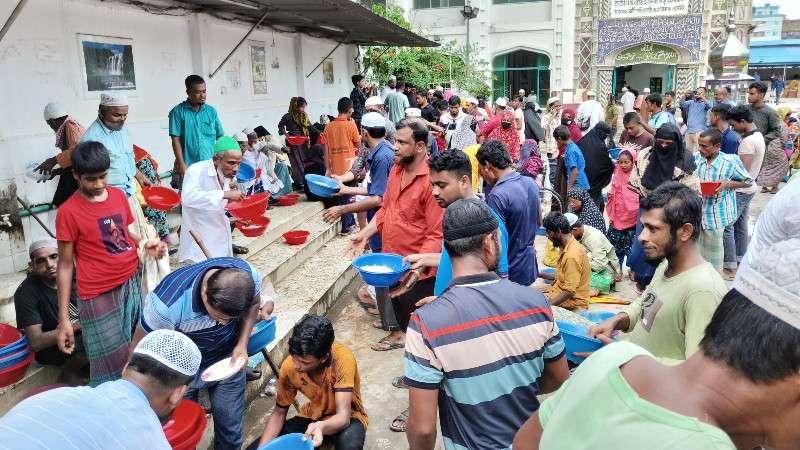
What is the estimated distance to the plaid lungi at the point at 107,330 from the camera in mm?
2982

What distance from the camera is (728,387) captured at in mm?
870

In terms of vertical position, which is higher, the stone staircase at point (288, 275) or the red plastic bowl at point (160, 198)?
the red plastic bowl at point (160, 198)

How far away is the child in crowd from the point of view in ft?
17.9

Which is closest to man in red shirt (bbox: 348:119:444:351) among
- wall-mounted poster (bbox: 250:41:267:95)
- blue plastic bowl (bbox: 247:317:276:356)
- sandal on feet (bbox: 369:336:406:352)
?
blue plastic bowl (bbox: 247:317:276:356)

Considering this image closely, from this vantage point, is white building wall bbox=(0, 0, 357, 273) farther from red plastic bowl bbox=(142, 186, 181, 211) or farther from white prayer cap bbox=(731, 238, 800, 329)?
white prayer cap bbox=(731, 238, 800, 329)

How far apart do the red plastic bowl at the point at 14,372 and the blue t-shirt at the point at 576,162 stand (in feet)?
18.0

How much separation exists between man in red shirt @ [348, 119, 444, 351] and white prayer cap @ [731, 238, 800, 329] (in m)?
2.45

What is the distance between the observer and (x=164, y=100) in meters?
6.16

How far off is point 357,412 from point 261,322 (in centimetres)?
75

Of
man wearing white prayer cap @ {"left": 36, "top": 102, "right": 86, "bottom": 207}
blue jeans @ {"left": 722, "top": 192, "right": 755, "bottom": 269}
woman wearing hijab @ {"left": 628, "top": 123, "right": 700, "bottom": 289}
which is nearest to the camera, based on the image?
man wearing white prayer cap @ {"left": 36, "top": 102, "right": 86, "bottom": 207}

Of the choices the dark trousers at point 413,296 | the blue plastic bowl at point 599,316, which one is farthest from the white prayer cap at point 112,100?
the blue plastic bowl at point 599,316

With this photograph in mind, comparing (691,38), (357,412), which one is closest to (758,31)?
(691,38)

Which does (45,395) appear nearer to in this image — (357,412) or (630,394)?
(630,394)

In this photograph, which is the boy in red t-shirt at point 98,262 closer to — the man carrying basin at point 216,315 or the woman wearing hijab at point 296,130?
the man carrying basin at point 216,315
